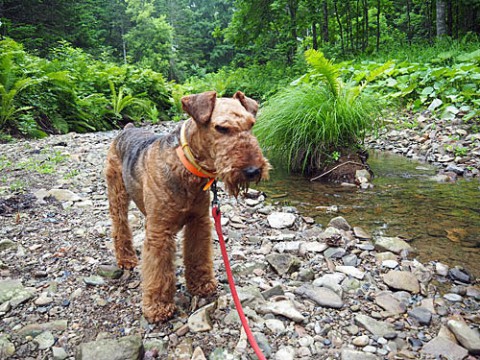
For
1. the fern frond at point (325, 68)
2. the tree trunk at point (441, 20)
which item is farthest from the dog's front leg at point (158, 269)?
the tree trunk at point (441, 20)

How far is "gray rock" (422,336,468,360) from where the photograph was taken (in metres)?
1.90

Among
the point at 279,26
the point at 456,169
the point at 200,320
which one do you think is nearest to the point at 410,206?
the point at 456,169

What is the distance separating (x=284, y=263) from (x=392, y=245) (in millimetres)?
1128

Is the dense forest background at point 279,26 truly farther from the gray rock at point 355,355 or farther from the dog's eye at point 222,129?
the gray rock at point 355,355

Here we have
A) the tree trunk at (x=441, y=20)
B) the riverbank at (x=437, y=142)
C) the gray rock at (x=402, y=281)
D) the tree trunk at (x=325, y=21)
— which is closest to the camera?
the gray rock at (x=402, y=281)

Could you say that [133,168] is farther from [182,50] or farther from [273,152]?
[182,50]

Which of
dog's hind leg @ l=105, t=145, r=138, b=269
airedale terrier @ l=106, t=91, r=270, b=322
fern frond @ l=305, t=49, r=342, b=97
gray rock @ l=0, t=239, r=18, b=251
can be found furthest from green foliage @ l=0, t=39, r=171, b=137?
airedale terrier @ l=106, t=91, r=270, b=322

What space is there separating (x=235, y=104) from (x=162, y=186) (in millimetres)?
698

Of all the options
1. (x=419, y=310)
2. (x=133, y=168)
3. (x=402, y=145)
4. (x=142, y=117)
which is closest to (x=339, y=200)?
(x=419, y=310)

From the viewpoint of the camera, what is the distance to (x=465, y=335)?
79.5 inches

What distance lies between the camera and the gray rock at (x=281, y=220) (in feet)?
12.4

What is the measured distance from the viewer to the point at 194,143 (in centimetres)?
208

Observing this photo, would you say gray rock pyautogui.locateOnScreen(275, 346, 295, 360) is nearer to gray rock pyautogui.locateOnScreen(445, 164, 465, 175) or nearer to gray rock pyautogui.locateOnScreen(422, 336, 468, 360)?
gray rock pyautogui.locateOnScreen(422, 336, 468, 360)

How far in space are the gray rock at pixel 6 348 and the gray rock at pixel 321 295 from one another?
1.84 m
